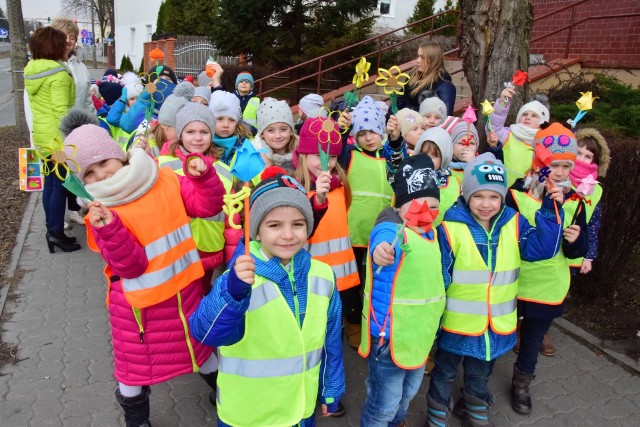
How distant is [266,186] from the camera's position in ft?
6.82

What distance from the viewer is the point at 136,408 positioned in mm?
2648

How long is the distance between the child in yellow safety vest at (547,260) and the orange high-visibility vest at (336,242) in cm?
105

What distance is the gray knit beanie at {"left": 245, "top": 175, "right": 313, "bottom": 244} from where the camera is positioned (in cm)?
202

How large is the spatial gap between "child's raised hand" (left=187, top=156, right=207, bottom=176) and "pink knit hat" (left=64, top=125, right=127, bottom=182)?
14.1 inches

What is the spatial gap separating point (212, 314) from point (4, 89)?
27.5 meters

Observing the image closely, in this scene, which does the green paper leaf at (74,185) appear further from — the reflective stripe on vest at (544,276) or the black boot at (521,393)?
the black boot at (521,393)

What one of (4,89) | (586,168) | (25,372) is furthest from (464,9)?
(4,89)

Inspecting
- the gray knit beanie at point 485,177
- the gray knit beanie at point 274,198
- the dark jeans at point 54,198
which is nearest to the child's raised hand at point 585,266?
the gray knit beanie at point 485,177

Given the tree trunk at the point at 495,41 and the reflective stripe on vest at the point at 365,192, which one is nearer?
the reflective stripe on vest at the point at 365,192

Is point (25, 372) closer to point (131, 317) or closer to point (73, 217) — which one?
point (131, 317)

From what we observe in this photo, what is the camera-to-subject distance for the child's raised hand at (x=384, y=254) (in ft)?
7.54

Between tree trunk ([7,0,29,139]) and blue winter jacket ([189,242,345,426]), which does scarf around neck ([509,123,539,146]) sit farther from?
tree trunk ([7,0,29,139])

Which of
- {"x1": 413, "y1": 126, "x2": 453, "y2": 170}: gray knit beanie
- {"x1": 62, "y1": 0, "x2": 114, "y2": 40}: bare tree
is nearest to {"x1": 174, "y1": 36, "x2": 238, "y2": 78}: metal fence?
{"x1": 413, "y1": 126, "x2": 453, "y2": 170}: gray knit beanie

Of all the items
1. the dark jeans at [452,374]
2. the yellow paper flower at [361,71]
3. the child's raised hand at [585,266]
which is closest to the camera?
the dark jeans at [452,374]
